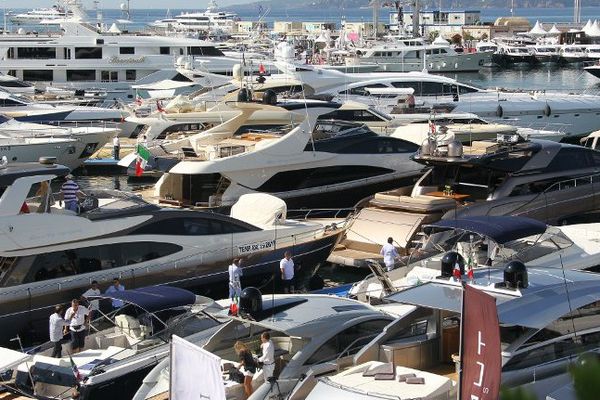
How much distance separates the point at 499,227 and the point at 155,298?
5.72 meters

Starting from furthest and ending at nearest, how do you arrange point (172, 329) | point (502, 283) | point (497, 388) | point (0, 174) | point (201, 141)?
1. point (201, 141)
2. point (0, 174)
3. point (172, 329)
4. point (502, 283)
5. point (497, 388)

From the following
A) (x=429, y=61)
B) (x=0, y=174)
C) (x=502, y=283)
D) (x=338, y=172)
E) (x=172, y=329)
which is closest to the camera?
(x=502, y=283)

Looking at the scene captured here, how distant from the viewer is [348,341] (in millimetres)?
14328

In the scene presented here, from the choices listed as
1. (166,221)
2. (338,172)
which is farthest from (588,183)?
(166,221)

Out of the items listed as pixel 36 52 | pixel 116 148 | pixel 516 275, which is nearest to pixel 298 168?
pixel 116 148

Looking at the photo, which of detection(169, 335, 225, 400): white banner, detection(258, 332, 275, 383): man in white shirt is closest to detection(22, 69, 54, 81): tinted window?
detection(258, 332, 275, 383): man in white shirt

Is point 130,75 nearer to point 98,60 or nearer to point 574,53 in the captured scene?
point 98,60

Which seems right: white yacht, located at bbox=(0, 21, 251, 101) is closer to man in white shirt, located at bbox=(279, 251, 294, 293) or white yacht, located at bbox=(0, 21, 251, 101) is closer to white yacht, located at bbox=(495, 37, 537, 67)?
man in white shirt, located at bbox=(279, 251, 294, 293)

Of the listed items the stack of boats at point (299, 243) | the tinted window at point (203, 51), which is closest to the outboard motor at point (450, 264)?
the stack of boats at point (299, 243)

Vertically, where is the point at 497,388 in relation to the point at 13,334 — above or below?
above

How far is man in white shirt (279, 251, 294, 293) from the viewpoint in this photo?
66.7 feet

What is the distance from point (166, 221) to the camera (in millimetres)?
19781

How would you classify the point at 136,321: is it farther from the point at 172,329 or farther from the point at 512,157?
the point at 512,157

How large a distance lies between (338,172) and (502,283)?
1387cm
